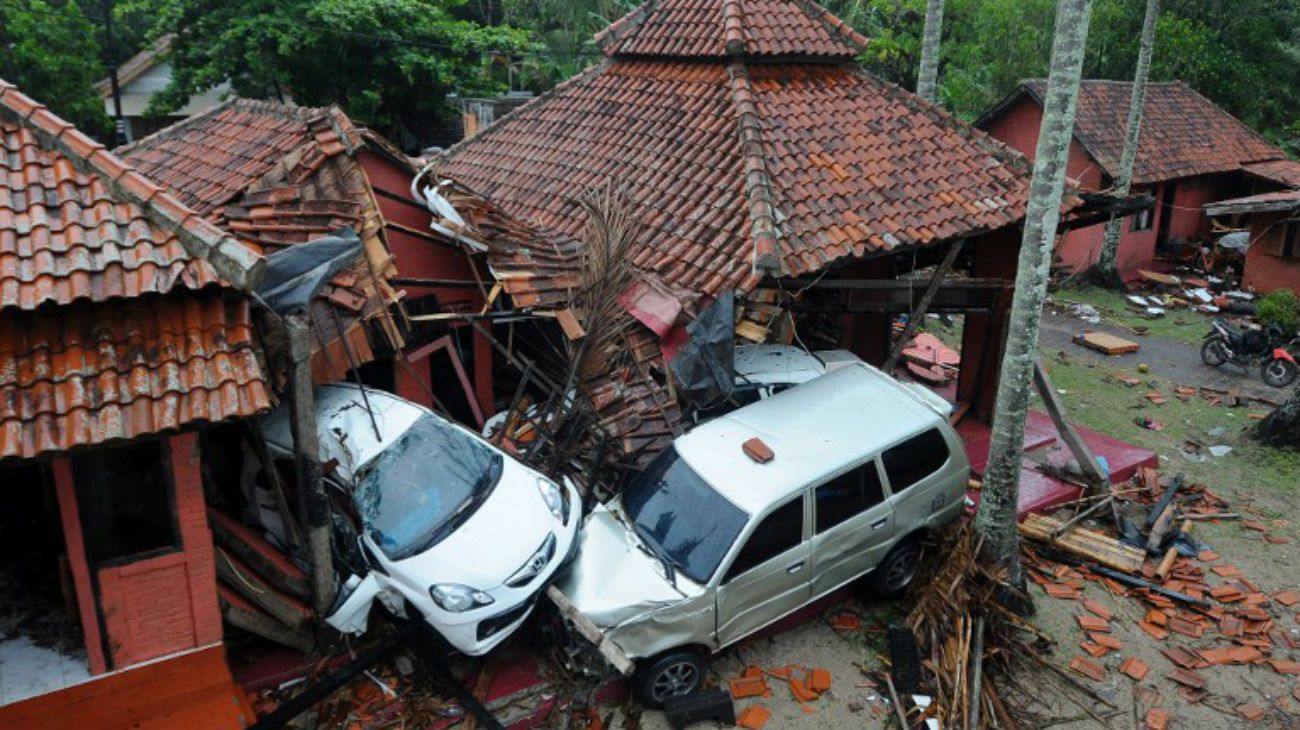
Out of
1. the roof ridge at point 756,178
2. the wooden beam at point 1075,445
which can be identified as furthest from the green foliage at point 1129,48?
the wooden beam at point 1075,445

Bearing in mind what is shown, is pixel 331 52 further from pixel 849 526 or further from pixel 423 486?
pixel 849 526

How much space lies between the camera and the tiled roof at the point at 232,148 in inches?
369

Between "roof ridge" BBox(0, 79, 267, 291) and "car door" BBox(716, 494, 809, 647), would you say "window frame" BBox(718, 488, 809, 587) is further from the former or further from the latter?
"roof ridge" BBox(0, 79, 267, 291)

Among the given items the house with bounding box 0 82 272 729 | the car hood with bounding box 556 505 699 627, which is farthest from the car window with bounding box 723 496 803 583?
the house with bounding box 0 82 272 729

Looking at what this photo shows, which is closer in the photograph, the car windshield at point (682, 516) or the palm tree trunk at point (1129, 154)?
the car windshield at point (682, 516)

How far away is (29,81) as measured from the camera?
21812 mm

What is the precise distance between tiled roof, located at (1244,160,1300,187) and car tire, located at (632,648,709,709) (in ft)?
75.6

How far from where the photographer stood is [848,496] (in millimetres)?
7980

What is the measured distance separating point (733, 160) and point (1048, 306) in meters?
13.1

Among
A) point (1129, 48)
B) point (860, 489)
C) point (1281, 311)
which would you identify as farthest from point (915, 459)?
point (1129, 48)

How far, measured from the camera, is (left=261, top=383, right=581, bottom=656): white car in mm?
7004

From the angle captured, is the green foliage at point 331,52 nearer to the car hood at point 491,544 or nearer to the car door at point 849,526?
the car hood at point 491,544

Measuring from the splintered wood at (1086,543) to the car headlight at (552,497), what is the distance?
18.1 ft

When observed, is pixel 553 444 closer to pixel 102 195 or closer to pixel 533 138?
pixel 102 195
